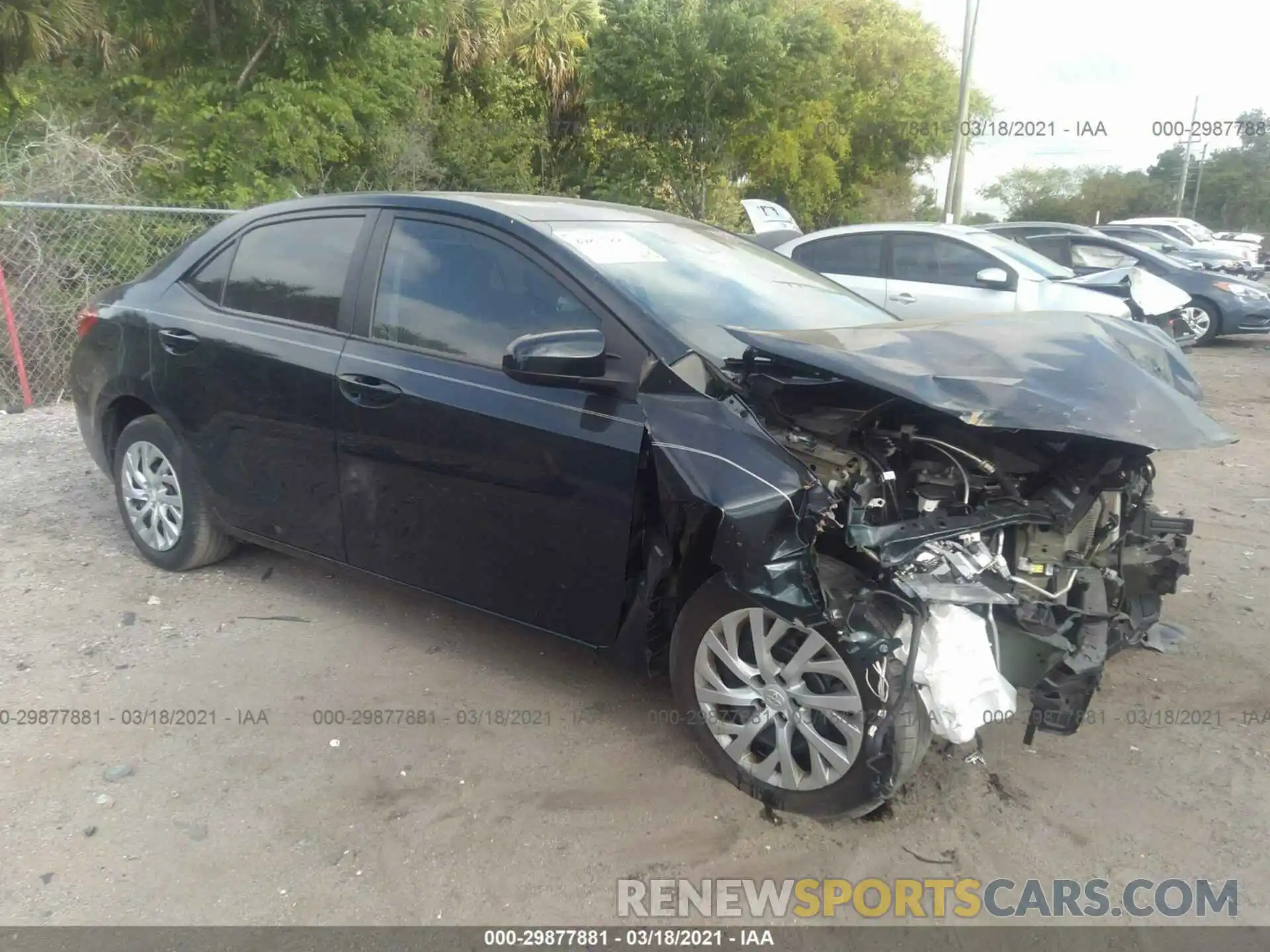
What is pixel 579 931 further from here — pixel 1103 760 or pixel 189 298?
pixel 189 298

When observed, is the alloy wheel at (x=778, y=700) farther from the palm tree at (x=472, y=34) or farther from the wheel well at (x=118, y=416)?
the palm tree at (x=472, y=34)

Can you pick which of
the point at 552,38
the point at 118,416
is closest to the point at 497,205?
the point at 118,416

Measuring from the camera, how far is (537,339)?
10.6 ft

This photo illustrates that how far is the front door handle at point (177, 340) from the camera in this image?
4453 millimetres

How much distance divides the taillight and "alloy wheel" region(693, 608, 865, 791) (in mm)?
3547

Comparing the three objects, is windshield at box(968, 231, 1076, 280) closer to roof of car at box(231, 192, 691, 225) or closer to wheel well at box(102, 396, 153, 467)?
roof of car at box(231, 192, 691, 225)

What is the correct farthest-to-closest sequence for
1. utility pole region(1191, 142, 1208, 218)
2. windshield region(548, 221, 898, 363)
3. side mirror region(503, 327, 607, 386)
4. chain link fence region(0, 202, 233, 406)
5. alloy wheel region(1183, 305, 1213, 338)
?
utility pole region(1191, 142, 1208, 218)
alloy wheel region(1183, 305, 1213, 338)
chain link fence region(0, 202, 233, 406)
windshield region(548, 221, 898, 363)
side mirror region(503, 327, 607, 386)

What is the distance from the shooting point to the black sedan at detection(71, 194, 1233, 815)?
2.87 metres

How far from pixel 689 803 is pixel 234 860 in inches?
52.2

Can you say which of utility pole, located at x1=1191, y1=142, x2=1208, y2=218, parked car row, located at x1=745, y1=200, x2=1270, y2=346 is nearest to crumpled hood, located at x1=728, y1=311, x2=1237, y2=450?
parked car row, located at x1=745, y1=200, x2=1270, y2=346

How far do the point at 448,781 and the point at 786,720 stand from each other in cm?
111

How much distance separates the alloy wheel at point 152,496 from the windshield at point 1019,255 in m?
7.12

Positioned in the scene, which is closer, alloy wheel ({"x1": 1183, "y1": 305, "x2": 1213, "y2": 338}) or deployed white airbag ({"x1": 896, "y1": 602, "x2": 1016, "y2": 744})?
deployed white airbag ({"x1": 896, "y1": 602, "x2": 1016, "y2": 744})

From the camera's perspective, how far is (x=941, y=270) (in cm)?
935
